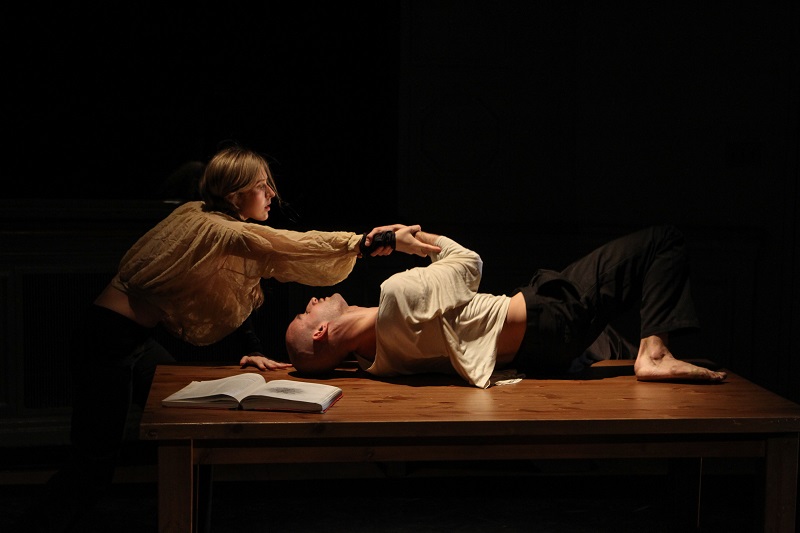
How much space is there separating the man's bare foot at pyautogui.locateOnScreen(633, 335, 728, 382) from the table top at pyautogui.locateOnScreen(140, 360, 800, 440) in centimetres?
3

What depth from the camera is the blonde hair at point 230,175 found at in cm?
305

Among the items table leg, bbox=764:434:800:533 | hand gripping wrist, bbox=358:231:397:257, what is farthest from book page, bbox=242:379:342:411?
table leg, bbox=764:434:800:533

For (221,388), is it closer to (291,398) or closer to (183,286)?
(291,398)

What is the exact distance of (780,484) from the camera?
2.54 m

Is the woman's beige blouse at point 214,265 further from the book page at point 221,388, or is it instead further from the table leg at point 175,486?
the table leg at point 175,486

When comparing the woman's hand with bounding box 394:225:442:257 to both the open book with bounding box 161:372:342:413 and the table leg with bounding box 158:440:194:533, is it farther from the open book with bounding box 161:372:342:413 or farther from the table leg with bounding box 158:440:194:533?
the table leg with bounding box 158:440:194:533

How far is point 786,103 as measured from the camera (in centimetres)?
424

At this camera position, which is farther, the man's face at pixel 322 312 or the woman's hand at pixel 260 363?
the woman's hand at pixel 260 363

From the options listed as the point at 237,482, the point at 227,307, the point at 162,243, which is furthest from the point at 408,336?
the point at 237,482

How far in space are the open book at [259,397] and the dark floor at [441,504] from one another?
0.96 m

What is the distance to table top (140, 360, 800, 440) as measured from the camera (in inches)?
93.7

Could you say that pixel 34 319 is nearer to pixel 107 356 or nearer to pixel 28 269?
pixel 28 269

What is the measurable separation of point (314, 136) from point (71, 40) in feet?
3.87

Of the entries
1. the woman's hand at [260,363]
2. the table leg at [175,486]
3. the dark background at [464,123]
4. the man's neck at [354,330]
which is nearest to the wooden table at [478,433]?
the table leg at [175,486]
